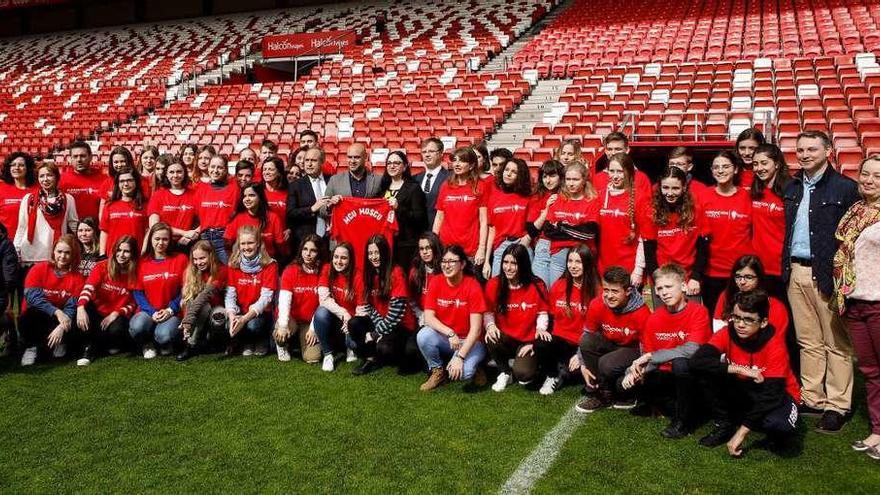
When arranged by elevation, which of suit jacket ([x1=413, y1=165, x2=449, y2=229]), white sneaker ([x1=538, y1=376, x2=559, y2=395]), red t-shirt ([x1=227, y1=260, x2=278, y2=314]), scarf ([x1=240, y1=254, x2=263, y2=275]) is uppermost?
suit jacket ([x1=413, y1=165, x2=449, y2=229])

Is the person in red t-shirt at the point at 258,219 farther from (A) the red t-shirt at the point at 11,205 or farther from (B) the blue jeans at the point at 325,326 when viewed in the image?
(A) the red t-shirt at the point at 11,205

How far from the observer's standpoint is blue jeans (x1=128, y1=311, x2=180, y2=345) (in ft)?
17.1

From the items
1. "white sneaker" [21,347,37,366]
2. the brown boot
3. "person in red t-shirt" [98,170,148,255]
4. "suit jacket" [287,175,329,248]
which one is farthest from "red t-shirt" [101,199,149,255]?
the brown boot

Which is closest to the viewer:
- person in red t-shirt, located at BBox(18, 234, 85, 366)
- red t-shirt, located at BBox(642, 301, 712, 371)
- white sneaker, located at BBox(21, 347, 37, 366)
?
red t-shirt, located at BBox(642, 301, 712, 371)

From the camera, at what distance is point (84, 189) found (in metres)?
6.26

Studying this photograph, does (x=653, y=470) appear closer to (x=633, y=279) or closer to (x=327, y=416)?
(x=633, y=279)

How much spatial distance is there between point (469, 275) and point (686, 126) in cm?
595

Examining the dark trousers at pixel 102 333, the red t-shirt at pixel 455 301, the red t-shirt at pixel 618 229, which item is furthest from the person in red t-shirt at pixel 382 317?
the dark trousers at pixel 102 333

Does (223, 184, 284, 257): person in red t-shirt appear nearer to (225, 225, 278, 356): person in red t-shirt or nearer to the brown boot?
(225, 225, 278, 356): person in red t-shirt

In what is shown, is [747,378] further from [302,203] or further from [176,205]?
[176,205]

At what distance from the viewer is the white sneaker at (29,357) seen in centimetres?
514

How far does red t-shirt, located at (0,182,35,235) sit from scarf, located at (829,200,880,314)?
20.4ft

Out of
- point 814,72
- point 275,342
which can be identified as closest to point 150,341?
point 275,342

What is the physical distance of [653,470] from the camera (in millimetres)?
3229
